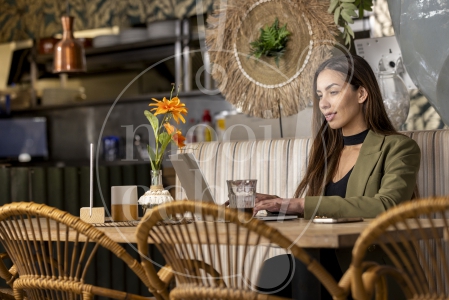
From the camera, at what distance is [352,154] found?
2516mm

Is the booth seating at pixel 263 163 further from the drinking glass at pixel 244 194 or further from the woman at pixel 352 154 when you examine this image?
the drinking glass at pixel 244 194

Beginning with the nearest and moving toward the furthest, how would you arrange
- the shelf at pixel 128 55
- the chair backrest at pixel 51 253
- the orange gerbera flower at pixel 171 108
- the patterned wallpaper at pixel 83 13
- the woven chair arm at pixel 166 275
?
the chair backrest at pixel 51 253 → the woven chair arm at pixel 166 275 → the orange gerbera flower at pixel 171 108 → the shelf at pixel 128 55 → the patterned wallpaper at pixel 83 13

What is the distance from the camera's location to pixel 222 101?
17.1ft

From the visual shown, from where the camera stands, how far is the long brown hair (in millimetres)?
2479

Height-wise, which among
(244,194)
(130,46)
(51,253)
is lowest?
(51,253)

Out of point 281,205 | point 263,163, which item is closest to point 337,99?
point 281,205

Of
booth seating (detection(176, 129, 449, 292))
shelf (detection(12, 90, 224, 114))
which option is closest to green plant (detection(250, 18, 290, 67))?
booth seating (detection(176, 129, 449, 292))

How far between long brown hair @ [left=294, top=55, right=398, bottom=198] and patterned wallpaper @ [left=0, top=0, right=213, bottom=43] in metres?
2.90

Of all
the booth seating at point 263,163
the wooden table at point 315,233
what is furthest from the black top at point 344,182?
the wooden table at point 315,233

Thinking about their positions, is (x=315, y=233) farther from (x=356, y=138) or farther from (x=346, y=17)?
(x=346, y=17)

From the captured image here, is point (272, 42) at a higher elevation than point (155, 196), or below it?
higher

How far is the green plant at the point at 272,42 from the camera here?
315 cm

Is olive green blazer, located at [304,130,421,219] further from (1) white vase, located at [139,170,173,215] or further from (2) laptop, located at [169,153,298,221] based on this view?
(1) white vase, located at [139,170,173,215]

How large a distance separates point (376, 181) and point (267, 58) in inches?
42.6
